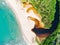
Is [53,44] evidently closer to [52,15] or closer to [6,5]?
[52,15]

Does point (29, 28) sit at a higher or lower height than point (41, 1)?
lower

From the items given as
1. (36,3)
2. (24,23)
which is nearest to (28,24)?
(24,23)

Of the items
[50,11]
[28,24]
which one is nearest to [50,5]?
[50,11]

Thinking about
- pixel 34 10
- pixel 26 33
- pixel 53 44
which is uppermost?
pixel 34 10

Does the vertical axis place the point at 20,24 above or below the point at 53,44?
above

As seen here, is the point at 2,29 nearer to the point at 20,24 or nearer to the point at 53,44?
the point at 20,24
